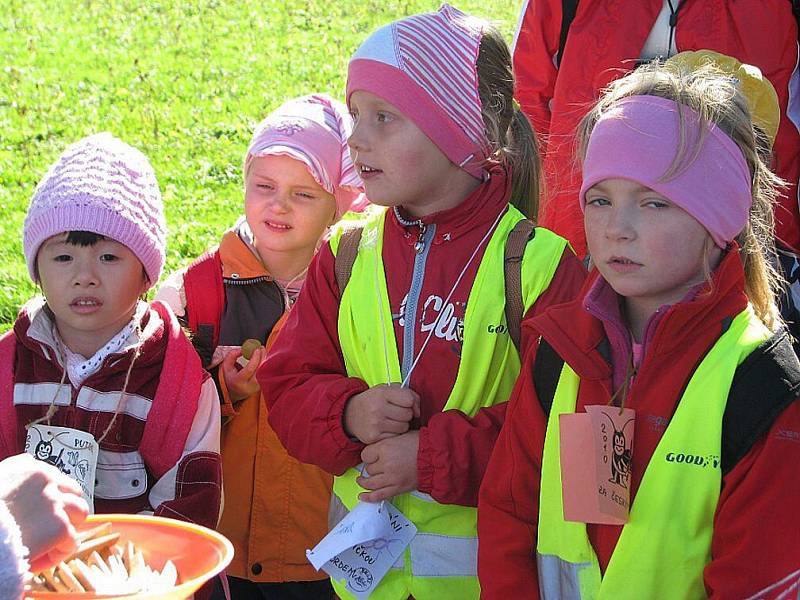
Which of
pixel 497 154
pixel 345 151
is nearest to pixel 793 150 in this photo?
pixel 497 154

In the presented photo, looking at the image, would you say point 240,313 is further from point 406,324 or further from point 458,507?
point 458,507

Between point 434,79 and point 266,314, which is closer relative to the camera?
point 434,79

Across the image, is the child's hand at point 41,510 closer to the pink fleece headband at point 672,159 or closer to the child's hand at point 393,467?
the child's hand at point 393,467

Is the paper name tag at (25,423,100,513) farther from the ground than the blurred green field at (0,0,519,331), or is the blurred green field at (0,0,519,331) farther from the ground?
the blurred green field at (0,0,519,331)

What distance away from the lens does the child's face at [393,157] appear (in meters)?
3.26

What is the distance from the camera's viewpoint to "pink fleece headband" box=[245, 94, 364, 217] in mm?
3943

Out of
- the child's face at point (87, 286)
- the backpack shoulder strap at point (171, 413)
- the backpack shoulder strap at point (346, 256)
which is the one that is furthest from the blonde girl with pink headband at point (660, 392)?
the child's face at point (87, 286)

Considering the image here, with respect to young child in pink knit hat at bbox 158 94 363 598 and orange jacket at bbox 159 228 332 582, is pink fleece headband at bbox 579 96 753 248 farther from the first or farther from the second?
orange jacket at bbox 159 228 332 582

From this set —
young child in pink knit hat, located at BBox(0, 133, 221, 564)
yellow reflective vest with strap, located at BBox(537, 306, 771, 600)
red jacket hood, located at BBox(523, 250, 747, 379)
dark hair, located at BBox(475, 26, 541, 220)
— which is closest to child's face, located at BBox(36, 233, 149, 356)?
young child in pink knit hat, located at BBox(0, 133, 221, 564)

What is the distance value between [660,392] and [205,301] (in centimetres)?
185

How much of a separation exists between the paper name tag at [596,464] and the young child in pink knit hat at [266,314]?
1.48 m

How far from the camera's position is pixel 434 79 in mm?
3273

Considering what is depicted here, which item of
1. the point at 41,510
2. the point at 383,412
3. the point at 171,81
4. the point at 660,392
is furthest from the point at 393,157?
the point at 171,81

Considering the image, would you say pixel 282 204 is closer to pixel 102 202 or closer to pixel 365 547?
pixel 102 202
